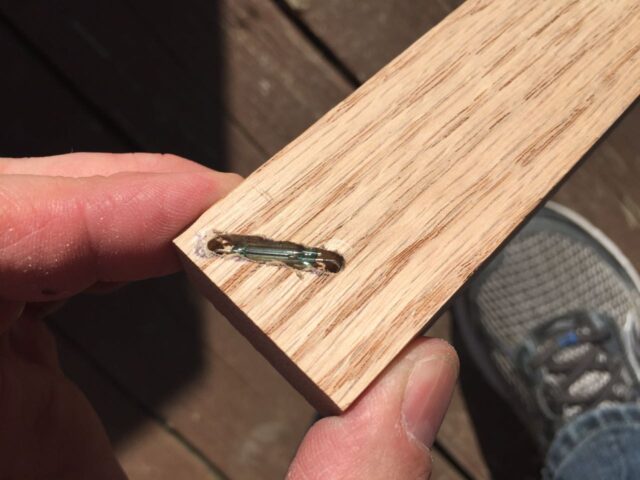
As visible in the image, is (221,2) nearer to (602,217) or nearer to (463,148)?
(463,148)

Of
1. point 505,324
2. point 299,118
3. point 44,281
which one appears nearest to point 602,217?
point 505,324

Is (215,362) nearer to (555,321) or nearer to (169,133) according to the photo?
(169,133)

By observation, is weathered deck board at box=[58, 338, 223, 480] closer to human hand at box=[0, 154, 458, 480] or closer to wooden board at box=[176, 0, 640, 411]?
human hand at box=[0, 154, 458, 480]

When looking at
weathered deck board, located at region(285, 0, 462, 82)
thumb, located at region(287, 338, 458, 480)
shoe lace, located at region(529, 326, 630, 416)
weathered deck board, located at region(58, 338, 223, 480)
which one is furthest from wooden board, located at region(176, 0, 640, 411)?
shoe lace, located at region(529, 326, 630, 416)

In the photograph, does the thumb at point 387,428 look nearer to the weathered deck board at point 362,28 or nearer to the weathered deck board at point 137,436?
the weathered deck board at point 137,436

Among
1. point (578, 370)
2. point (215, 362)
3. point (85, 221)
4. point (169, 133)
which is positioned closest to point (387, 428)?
point (85, 221)

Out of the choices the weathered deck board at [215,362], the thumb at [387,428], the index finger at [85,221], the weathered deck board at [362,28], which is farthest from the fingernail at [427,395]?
the weathered deck board at [362,28]
